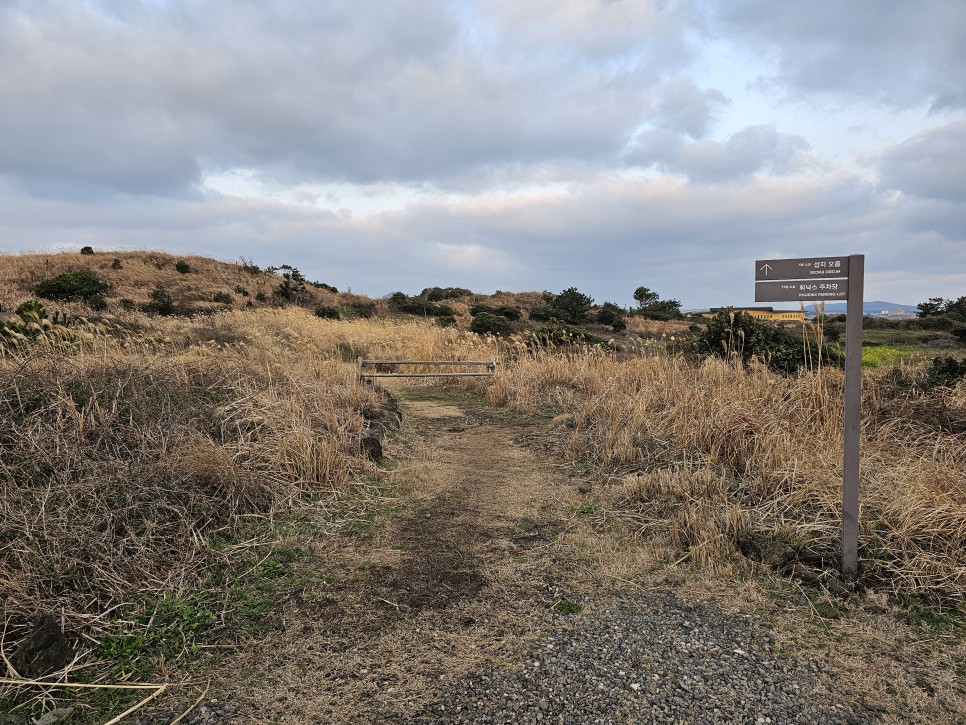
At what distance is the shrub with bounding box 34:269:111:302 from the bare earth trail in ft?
87.1

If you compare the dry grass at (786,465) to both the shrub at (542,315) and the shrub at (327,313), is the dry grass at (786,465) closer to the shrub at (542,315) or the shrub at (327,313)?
the shrub at (327,313)

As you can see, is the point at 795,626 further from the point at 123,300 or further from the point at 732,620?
the point at 123,300

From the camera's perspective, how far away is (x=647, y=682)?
259 cm

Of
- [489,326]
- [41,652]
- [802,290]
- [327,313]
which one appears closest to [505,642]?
[41,652]

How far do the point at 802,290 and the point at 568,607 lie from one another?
2.39 metres

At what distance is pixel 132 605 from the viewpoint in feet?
10.1

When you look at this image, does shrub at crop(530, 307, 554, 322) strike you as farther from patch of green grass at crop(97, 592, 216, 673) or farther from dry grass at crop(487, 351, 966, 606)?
patch of green grass at crop(97, 592, 216, 673)

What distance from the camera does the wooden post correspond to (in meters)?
3.43

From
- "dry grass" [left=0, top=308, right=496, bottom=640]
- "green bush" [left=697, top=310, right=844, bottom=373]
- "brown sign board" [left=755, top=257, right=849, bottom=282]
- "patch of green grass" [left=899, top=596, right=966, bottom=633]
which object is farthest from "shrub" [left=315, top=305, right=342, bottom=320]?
"patch of green grass" [left=899, top=596, right=966, bottom=633]

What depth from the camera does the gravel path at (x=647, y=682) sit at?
2357 millimetres

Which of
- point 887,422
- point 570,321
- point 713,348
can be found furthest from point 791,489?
point 570,321

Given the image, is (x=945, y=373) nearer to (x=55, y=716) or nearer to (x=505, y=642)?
(x=505, y=642)

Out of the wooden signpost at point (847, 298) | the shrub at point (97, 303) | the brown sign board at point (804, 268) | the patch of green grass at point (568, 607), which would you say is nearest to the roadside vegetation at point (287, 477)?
the wooden signpost at point (847, 298)

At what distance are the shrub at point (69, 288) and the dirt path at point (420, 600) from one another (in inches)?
1016
